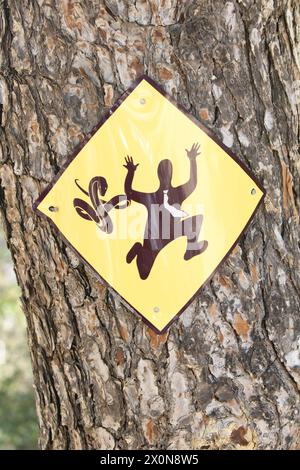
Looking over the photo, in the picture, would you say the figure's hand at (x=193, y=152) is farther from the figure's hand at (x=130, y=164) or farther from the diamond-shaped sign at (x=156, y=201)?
the figure's hand at (x=130, y=164)

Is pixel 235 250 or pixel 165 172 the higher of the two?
pixel 165 172

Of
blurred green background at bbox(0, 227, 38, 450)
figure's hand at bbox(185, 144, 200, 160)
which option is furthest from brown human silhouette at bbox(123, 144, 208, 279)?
blurred green background at bbox(0, 227, 38, 450)

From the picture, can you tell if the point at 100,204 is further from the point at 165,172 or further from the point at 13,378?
the point at 13,378

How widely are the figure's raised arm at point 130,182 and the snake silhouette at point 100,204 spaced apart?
0.04 feet

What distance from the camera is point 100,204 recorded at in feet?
5.03

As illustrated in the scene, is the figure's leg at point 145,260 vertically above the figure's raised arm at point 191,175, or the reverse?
the figure's raised arm at point 191,175

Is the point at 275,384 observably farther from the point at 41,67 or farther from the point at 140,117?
the point at 41,67

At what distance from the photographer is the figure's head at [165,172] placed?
4.95 ft

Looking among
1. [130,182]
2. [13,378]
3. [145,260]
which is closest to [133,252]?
[145,260]

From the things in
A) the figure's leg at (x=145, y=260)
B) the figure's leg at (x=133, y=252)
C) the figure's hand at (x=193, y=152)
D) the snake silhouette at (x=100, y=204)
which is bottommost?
the figure's leg at (x=145, y=260)

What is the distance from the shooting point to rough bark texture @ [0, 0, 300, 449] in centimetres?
147

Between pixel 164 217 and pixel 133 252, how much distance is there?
10 centimetres

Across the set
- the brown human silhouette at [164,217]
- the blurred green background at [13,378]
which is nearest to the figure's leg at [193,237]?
the brown human silhouette at [164,217]
